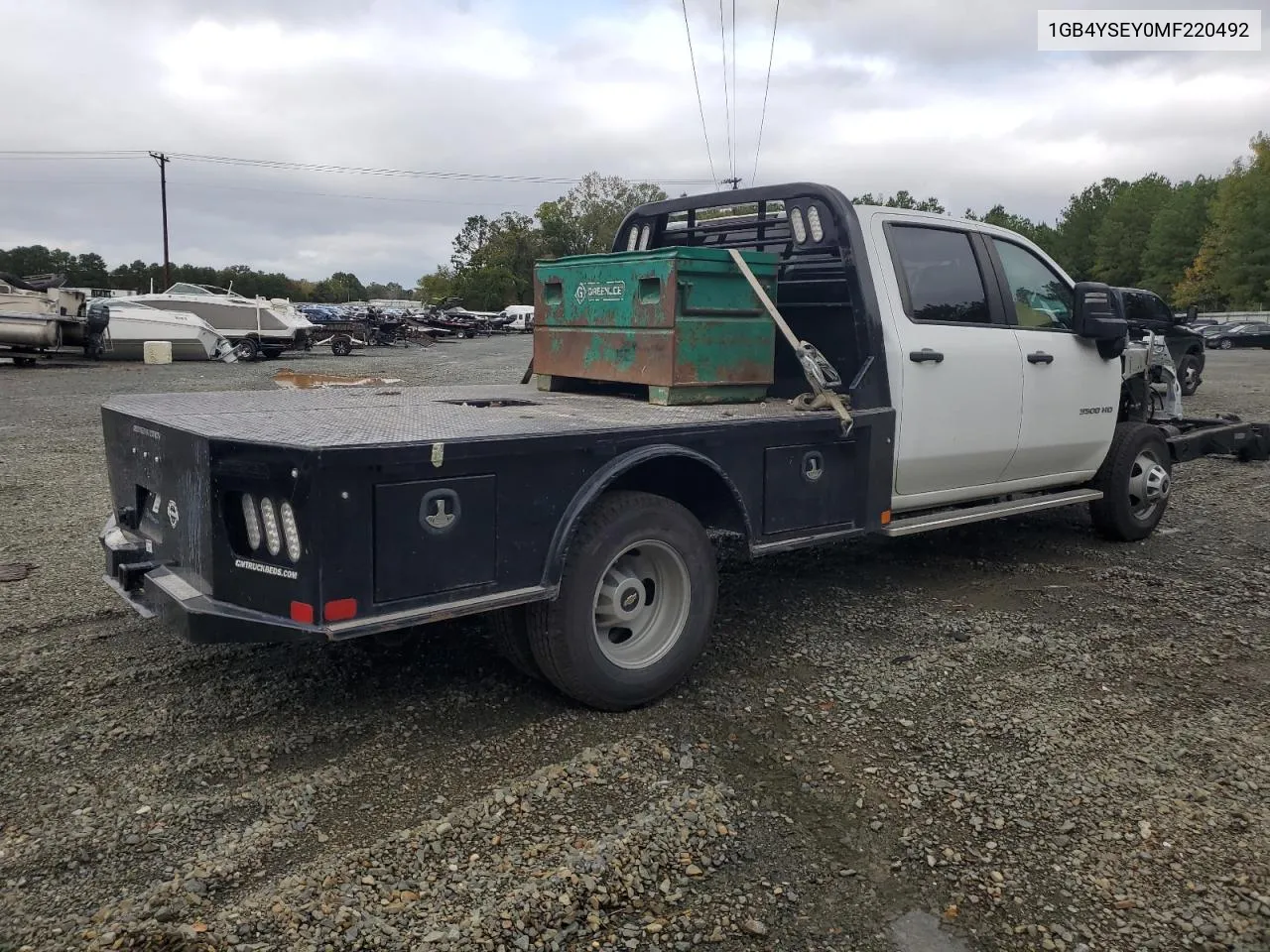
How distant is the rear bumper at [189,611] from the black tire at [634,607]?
89cm

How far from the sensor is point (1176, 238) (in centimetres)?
7588

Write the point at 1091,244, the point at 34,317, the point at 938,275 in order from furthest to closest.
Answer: the point at 1091,244 → the point at 34,317 → the point at 938,275

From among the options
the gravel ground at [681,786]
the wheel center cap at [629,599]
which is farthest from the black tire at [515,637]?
the wheel center cap at [629,599]

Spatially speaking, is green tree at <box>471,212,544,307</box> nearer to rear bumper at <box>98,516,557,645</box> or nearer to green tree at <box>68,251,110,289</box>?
green tree at <box>68,251,110,289</box>

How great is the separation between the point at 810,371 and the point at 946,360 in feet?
3.29

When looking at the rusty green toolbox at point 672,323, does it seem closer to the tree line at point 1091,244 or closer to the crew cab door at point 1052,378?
the crew cab door at point 1052,378

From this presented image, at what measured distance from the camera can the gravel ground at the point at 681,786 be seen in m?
2.68

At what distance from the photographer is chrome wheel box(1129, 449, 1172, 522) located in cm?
670

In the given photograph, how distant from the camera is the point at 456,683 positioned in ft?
13.7

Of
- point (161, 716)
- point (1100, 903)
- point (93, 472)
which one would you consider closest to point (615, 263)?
point (161, 716)

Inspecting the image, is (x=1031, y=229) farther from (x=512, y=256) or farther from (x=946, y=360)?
(x=946, y=360)

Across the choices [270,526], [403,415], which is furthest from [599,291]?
[270,526]

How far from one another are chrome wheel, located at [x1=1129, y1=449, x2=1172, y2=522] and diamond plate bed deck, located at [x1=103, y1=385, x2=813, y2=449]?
10.4 ft

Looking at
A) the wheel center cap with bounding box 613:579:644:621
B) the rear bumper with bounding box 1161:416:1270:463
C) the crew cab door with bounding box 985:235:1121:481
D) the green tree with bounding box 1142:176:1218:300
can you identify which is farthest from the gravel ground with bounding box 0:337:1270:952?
the green tree with bounding box 1142:176:1218:300
